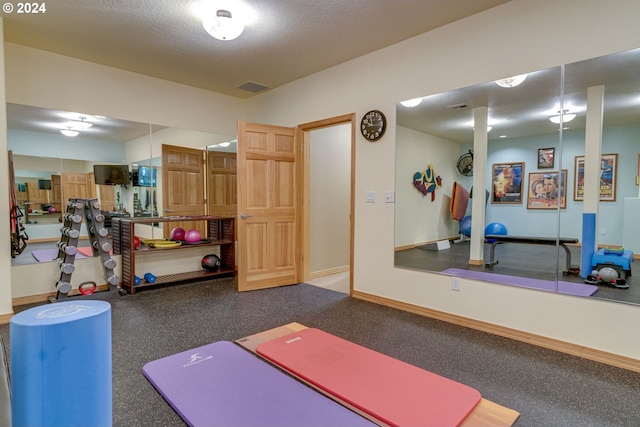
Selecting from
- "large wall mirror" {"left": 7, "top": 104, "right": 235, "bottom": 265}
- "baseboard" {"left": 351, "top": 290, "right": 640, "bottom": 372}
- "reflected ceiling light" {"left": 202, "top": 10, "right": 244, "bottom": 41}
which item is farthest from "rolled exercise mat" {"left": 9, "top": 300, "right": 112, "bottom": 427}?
"large wall mirror" {"left": 7, "top": 104, "right": 235, "bottom": 265}

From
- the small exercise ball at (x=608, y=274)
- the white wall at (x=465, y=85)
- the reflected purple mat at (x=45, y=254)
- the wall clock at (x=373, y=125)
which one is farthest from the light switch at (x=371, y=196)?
the reflected purple mat at (x=45, y=254)

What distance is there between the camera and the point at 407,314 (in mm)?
3416

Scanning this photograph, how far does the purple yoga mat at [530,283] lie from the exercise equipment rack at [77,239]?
3.74m

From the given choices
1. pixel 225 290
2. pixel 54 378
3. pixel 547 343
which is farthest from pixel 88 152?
pixel 547 343

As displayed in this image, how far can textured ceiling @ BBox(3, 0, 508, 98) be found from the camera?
2855 mm

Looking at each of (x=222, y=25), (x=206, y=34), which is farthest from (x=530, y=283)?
(x=206, y=34)

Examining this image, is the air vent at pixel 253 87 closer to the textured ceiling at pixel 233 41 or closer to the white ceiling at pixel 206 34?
the white ceiling at pixel 206 34

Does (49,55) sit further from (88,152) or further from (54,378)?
(54,378)

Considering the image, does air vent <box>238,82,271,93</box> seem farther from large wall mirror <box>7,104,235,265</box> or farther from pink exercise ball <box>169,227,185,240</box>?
pink exercise ball <box>169,227,185,240</box>

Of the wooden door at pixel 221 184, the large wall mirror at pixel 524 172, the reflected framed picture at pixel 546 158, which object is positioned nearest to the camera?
the large wall mirror at pixel 524 172

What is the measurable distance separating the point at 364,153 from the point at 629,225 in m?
2.40

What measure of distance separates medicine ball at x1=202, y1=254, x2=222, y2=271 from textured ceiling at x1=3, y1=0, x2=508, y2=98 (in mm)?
2473

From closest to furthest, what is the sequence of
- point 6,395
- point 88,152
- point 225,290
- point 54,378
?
point 54,378, point 6,395, point 88,152, point 225,290

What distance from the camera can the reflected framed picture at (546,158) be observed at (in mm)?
2758
